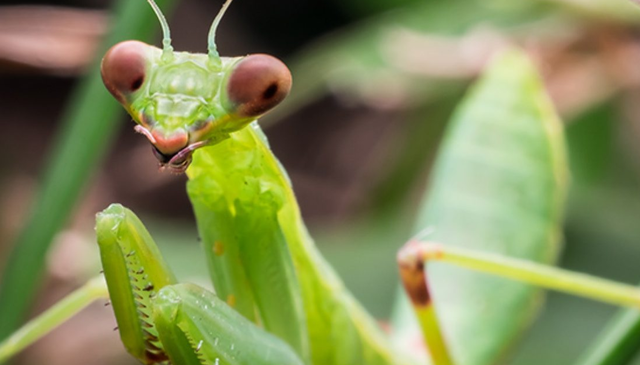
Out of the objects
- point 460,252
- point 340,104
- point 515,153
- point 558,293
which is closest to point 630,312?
point 460,252

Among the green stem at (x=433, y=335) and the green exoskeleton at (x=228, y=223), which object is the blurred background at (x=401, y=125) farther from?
the green exoskeleton at (x=228, y=223)

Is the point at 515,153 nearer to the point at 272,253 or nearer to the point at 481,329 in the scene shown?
the point at 481,329

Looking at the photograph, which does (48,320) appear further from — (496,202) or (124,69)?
(496,202)

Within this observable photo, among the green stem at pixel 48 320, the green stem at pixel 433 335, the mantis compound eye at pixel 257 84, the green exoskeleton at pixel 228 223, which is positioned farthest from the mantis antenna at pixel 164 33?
the green stem at pixel 433 335

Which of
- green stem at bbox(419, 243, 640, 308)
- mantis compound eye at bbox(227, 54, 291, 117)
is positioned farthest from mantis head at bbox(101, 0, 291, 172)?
green stem at bbox(419, 243, 640, 308)

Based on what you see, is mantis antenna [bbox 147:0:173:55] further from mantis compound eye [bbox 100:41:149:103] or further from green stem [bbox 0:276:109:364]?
green stem [bbox 0:276:109:364]

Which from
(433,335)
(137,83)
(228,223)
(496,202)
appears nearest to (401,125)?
(496,202)
